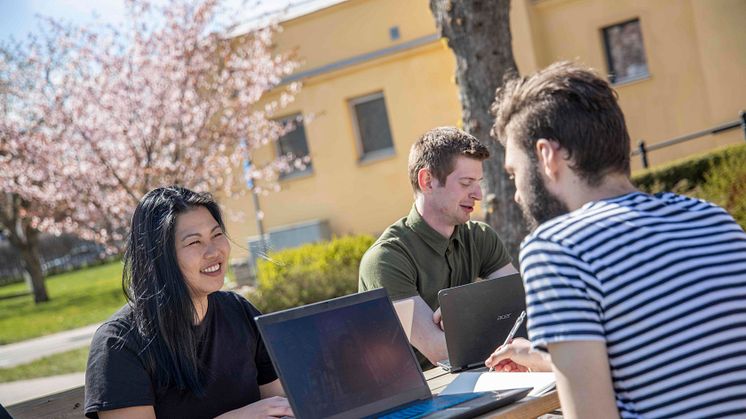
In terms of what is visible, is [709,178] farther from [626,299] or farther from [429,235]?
[626,299]

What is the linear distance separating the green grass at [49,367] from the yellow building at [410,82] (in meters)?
4.07

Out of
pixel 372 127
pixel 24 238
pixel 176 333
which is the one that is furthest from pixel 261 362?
pixel 24 238

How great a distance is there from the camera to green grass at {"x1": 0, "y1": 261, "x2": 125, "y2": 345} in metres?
19.6

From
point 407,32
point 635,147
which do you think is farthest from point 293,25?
point 635,147

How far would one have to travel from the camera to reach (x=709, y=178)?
10.5 m

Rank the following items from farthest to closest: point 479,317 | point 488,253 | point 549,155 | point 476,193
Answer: point 488,253 → point 476,193 → point 479,317 → point 549,155

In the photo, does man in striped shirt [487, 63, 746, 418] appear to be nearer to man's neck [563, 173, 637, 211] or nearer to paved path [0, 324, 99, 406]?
man's neck [563, 173, 637, 211]

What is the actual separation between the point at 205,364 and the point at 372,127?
15386mm

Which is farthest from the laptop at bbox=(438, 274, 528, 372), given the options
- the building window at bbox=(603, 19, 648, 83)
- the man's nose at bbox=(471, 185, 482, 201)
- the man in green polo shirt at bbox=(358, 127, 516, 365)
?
the building window at bbox=(603, 19, 648, 83)

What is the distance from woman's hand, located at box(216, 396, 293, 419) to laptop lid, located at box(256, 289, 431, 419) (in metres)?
0.29

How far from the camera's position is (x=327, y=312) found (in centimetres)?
261

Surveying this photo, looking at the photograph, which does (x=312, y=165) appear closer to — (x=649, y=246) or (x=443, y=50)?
(x=443, y=50)

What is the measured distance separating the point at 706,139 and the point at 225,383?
13.5 meters

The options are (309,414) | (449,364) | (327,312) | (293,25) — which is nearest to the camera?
(309,414)
